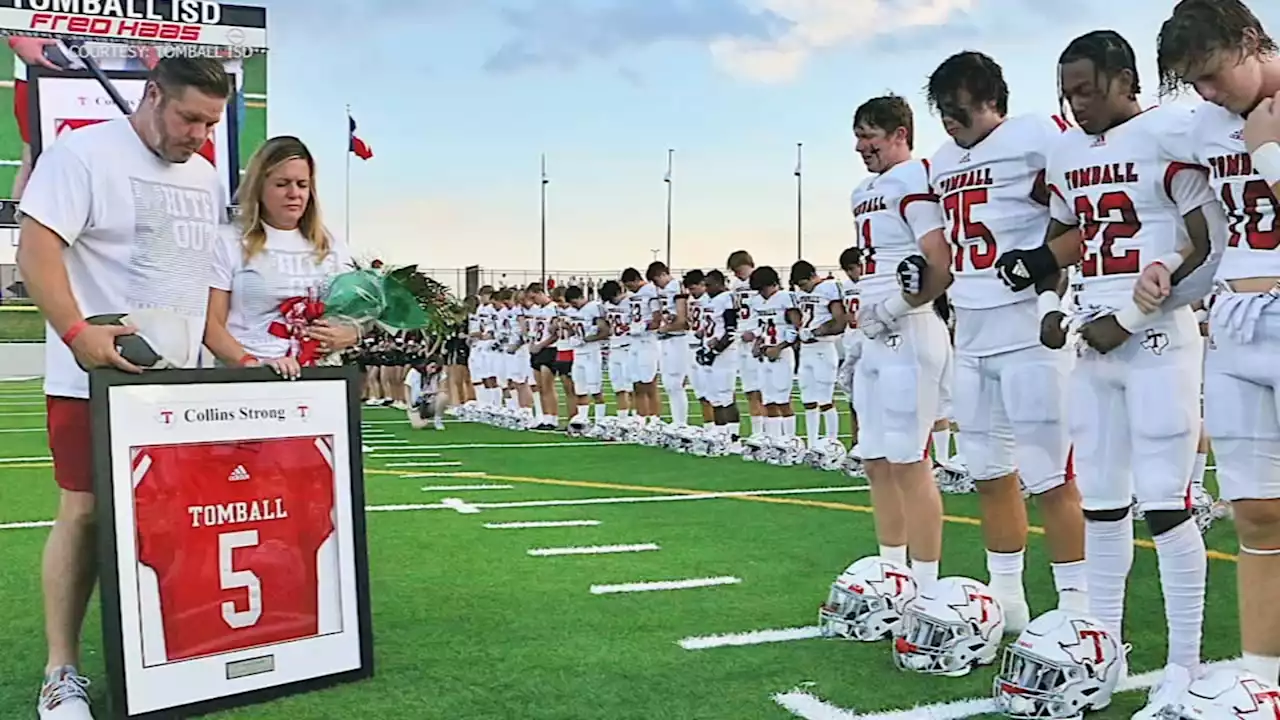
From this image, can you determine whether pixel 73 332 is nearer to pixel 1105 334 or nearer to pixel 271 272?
pixel 271 272

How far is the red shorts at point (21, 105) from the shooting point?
17.2m

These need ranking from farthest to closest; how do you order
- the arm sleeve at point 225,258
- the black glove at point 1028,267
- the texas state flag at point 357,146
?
the texas state flag at point 357,146, the arm sleeve at point 225,258, the black glove at point 1028,267

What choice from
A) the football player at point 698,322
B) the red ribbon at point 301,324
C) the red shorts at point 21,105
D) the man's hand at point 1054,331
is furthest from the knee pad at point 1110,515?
the red shorts at point 21,105

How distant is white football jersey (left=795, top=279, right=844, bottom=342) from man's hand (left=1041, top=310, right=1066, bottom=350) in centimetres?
745

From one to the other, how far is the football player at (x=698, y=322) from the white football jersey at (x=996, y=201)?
26.4ft

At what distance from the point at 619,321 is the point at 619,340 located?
0.22m

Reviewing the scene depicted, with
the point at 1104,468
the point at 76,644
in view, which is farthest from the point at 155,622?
the point at 1104,468

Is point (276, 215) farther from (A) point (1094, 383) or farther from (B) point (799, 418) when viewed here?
(B) point (799, 418)

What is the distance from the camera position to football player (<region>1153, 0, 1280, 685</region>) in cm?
313

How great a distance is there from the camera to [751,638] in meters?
4.71

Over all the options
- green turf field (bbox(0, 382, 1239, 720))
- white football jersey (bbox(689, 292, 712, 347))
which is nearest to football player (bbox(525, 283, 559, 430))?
white football jersey (bbox(689, 292, 712, 347))

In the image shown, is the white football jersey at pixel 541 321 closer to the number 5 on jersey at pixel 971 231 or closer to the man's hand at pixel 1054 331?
the number 5 on jersey at pixel 971 231

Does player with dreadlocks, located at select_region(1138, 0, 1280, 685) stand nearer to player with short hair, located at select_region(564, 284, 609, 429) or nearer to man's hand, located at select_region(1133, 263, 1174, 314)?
man's hand, located at select_region(1133, 263, 1174, 314)

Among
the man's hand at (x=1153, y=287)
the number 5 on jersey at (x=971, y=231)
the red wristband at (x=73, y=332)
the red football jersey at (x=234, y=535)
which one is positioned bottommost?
the red football jersey at (x=234, y=535)
